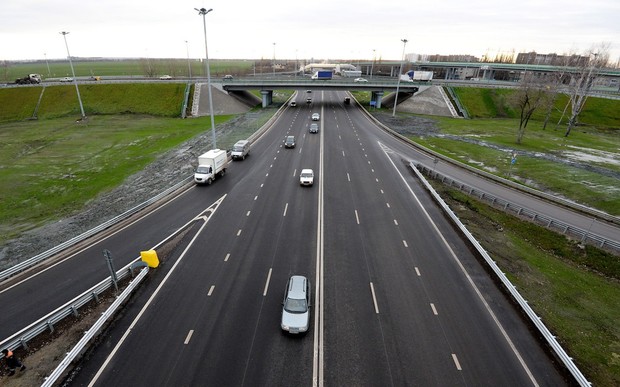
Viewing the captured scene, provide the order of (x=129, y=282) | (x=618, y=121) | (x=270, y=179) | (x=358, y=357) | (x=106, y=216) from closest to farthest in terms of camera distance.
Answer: (x=358, y=357), (x=129, y=282), (x=106, y=216), (x=270, y=179), (x=618, y=121)

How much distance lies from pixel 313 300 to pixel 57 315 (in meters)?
13.3

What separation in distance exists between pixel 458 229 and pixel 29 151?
61.3 meters

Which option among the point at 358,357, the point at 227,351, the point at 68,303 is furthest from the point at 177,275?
the point at 358,357

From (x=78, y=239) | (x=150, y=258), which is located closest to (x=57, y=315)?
(x=150, y=258)

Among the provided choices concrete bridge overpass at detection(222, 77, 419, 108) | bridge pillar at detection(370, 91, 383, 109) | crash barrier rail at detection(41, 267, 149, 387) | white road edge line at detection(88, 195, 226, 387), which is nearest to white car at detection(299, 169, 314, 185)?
white road edge line at detection(88, 195, 226, 387)

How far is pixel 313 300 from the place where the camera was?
1777 centimetres

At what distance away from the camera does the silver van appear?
1526 centimetres

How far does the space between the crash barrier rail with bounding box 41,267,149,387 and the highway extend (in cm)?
54

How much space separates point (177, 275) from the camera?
1975cm

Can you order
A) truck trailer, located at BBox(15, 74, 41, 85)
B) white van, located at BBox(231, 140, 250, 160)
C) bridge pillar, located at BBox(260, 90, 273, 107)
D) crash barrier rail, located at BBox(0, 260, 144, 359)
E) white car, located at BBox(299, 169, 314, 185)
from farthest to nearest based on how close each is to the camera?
1. truck trailer, located at BBox(15, 74, 41, 85)
2. bridge pillar, located at BBox(260, 90, 273, 107)
3. white van, located at BBox(231, 140, 250, 160)
4. white car, located at BBox(299, 169, 314, 185)
5. crash barrier rail, located at BBox(0, 260, 144, 359)

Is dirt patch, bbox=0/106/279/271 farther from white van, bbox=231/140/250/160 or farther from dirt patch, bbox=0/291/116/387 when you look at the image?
dirt patch, bbox=0/291/116/387

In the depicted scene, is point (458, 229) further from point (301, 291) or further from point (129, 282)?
point (129, 282)

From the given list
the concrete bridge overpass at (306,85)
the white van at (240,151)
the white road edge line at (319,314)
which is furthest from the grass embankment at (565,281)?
the concrete bridge overpass at (306,85)

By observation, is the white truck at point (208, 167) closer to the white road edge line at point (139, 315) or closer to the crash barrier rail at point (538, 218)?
the white road edge line at point (139, 315)
